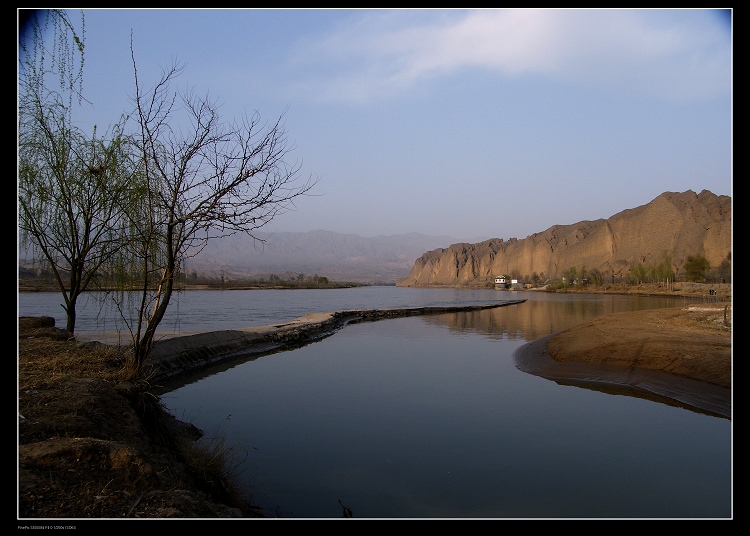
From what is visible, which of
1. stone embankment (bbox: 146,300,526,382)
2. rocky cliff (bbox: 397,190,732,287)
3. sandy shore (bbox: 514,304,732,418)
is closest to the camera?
sandy shore (bbox: 514,304,732,418)

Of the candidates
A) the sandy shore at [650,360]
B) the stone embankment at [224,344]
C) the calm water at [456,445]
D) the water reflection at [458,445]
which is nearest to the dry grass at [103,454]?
the calm water at [456,445]

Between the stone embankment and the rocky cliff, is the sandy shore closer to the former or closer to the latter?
the stone embankment

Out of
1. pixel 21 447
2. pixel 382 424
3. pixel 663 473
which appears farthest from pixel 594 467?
pixel 21 447

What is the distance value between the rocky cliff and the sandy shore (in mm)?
75180

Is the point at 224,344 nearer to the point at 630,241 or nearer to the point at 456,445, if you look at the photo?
the point at 456,445

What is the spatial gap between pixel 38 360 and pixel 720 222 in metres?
110

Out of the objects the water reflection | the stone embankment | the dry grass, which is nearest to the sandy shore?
the water reflection

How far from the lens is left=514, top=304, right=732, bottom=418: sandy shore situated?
12.7 m

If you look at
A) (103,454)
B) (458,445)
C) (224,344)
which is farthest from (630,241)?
(103,454)

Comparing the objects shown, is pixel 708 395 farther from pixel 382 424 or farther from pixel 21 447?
pixel 21 447

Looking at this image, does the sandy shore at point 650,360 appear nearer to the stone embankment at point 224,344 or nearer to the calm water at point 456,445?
the calm water at point 456,445

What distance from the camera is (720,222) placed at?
93.5 m

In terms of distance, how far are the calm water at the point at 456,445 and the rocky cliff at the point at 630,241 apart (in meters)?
85.8

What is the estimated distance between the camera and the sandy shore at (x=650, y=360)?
41.6 ft
